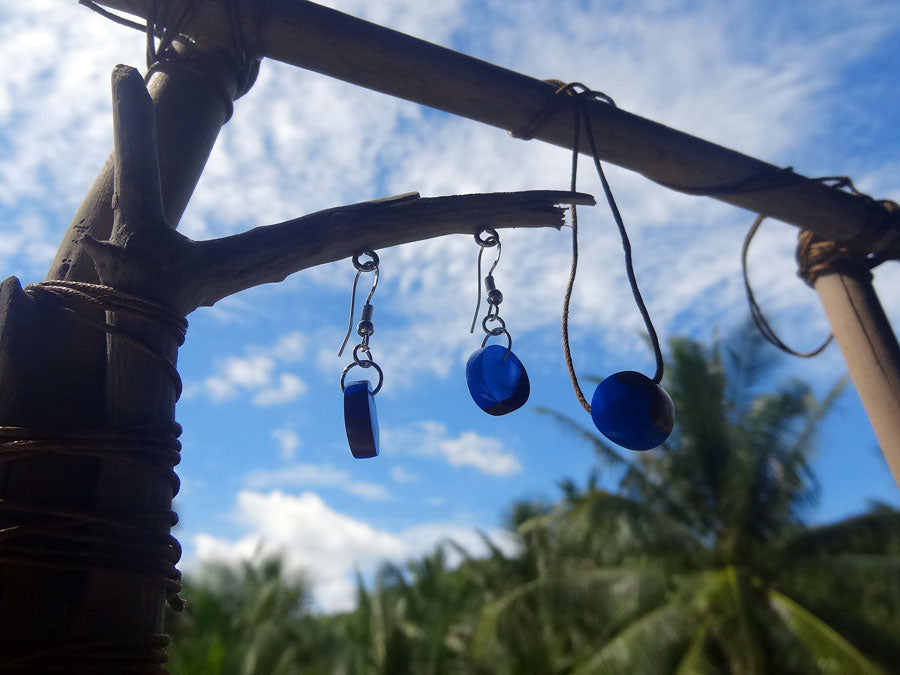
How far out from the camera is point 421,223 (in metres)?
1.24

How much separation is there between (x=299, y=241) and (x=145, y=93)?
33 centimetres

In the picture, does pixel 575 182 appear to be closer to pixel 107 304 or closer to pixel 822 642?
pixel 107 304

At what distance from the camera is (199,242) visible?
1094 millimetres

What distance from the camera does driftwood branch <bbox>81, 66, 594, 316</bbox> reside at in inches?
41.3

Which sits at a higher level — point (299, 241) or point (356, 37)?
point (356, 37)

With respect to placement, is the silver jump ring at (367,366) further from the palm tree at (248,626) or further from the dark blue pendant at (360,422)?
the palm tree at (248,626)

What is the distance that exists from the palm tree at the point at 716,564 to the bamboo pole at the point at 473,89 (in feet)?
22.0

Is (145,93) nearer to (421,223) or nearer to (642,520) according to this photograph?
(421,223)

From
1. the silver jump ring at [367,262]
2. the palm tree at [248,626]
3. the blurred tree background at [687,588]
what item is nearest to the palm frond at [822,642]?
the blurred tree background at [687,588]

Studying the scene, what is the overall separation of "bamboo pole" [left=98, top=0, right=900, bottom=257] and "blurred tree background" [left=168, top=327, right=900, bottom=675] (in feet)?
21.8

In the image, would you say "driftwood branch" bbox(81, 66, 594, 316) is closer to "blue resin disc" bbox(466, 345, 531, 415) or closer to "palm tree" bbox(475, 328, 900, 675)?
"blue resin disc" bbox(466, 345, 531, 415)

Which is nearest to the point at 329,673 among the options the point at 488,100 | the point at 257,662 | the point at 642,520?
the point at 257,662

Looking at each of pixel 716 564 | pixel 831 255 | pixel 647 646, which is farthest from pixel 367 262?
pixel 716 564

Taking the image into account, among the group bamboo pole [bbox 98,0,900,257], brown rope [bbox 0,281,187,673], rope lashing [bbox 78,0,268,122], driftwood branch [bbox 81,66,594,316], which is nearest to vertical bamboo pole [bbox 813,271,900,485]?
bamboo pole [bbox 98,0,900,257]
